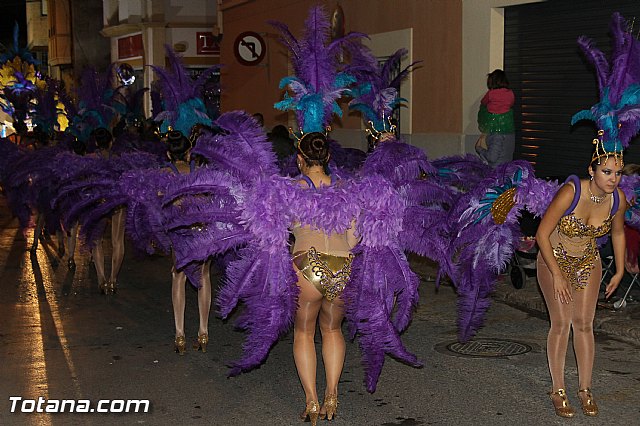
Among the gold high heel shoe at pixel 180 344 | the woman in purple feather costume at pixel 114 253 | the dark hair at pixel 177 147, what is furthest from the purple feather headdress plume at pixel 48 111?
the gold high heel shoe at pixel 180 344

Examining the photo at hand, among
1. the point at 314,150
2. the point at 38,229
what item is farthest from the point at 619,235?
the point at 38,229

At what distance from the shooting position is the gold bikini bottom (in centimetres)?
678

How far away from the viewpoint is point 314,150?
6.87 metres

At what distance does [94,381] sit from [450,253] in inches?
115

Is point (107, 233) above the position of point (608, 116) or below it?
below

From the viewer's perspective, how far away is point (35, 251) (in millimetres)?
15453

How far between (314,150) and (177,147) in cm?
292

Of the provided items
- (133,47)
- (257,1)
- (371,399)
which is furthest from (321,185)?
(133,47)

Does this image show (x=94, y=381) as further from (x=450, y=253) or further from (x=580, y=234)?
(x=580, y=234)

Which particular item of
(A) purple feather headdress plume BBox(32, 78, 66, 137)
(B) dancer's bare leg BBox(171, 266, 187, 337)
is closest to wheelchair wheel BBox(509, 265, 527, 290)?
(B) dancer's bare leg BBox(171, 266, 187, 337)

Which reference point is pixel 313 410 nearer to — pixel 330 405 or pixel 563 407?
pixel 330 405

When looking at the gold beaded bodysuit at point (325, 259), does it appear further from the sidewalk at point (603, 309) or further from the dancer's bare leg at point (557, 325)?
the sidewalk at point (603, 309)

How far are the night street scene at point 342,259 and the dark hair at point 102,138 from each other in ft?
0.42

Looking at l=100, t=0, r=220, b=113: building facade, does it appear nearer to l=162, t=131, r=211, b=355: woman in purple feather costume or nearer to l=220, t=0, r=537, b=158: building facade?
l=220, t=0, r=537, b=158: building facade
